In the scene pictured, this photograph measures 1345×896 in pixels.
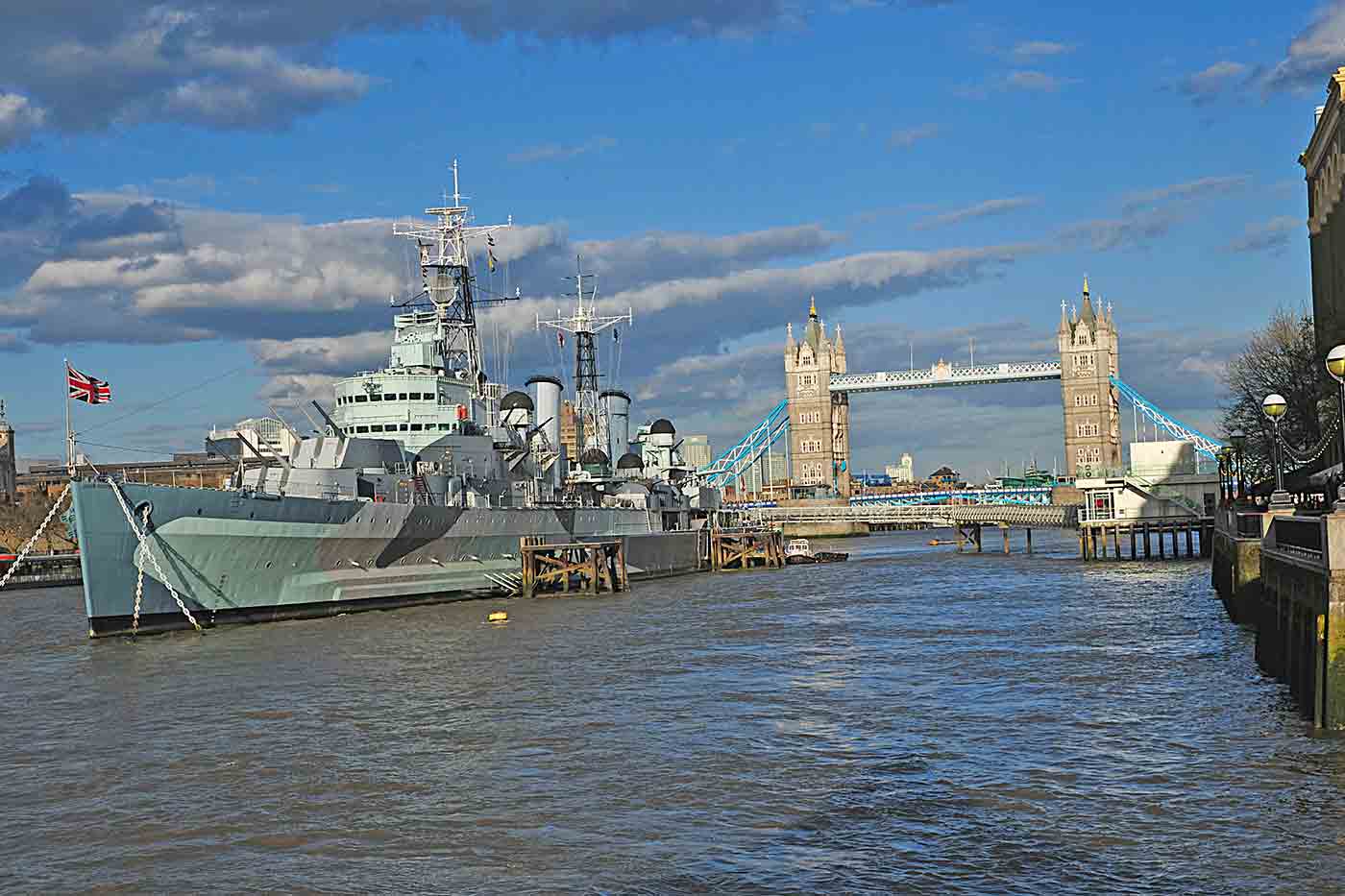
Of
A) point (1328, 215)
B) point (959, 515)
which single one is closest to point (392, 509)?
point (1328, 215)

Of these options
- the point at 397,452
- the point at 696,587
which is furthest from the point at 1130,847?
the point at 696,587

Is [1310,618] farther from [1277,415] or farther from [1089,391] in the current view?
[1089,391]

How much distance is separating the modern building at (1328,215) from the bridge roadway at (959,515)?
32514 mm

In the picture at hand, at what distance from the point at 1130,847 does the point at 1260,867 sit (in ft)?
3.42

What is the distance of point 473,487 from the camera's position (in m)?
39.8

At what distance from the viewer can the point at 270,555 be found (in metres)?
31.2

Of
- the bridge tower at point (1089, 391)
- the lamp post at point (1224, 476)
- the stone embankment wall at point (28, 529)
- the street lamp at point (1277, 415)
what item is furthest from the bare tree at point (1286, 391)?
the bridge tower at point (1089, 391)

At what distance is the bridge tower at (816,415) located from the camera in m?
178

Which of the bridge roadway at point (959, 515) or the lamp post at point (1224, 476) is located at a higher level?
the lamp post at point (1224, 476)

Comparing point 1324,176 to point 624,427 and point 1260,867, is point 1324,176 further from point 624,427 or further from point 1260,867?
point 1260,867

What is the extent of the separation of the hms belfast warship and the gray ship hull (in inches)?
1.6

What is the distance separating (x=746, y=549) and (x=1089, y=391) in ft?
385

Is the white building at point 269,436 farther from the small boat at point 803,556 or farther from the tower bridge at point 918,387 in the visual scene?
the tower bridge at point 918,387

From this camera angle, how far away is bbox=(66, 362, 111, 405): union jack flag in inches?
1134
